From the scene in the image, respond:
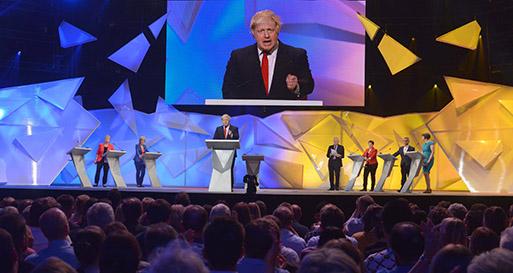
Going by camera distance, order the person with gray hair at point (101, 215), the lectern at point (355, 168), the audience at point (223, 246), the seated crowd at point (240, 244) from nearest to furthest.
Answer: the seated crowd at point (240, 244) → the audience at point (223, 246) → the person with gray hair at point (101, 215) → the lectern at point (355, 168)

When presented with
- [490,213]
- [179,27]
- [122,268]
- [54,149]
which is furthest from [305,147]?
[122,268]

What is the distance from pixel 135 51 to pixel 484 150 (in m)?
9.82

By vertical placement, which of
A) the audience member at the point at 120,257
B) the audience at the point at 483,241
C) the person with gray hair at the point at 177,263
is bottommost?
the audience at the point at 483,241

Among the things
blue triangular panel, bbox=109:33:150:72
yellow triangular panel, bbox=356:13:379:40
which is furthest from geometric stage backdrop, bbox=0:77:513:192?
yellow triangular panel, bbox=356:13:379:40

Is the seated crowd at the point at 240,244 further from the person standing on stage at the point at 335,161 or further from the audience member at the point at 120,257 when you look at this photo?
the person standing on stage at the point at 335,161

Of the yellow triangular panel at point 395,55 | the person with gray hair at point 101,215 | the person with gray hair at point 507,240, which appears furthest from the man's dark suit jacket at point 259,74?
the person with gray hair at point 507,240

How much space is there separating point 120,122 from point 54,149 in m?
1.91

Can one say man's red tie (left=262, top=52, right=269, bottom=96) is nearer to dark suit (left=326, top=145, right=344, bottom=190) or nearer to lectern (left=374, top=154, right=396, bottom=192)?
dark suit (left=326, top=145, right=344, bottom=190)

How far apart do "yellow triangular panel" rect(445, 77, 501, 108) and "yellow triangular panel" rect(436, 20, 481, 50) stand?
96cm

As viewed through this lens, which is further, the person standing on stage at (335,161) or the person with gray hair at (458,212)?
the person standing on stage at (335,161)

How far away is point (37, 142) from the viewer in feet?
58.2

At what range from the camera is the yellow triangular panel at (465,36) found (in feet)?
58.3

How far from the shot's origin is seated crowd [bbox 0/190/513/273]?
221cm

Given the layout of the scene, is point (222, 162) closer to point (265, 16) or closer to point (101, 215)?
point (265, 16)
